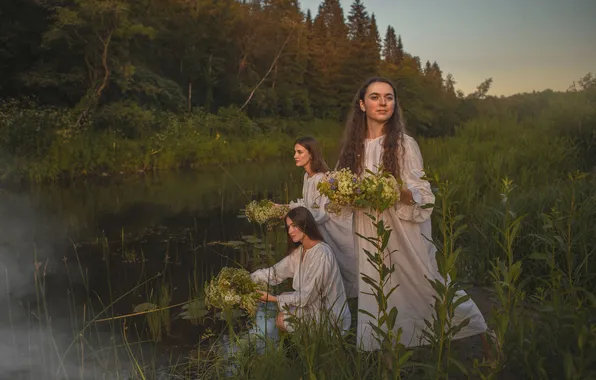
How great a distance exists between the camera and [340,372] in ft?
8.46

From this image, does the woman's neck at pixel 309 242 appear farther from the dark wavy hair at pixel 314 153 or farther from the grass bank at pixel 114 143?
the grass bank at pixel 114 143

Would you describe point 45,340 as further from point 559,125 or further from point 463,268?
point 559,125

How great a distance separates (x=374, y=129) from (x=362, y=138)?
0.11m

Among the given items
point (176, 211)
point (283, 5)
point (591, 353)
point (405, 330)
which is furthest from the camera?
point (283, 5)

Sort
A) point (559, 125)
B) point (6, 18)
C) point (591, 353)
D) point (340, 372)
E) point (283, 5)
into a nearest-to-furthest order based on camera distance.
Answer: point (591, 353), point (340, 372), point (559, 125), point (6, 18), point (283, 5)

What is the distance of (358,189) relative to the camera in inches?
100

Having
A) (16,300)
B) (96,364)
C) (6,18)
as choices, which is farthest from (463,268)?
(6,18)

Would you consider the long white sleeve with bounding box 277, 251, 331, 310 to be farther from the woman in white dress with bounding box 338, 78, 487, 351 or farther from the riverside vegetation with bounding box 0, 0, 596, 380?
the woman in white dress with bounding box 338, 78, 487, 351

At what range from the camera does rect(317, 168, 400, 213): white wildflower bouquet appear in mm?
2422

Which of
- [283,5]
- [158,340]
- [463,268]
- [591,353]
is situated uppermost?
[283,5]

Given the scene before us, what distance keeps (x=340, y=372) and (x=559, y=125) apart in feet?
34.0

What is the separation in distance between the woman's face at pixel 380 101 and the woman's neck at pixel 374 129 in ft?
0.16

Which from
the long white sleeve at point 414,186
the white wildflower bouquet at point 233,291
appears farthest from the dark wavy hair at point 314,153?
the white wildflower bouquet at point 233,291

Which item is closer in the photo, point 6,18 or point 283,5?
point 6,18
